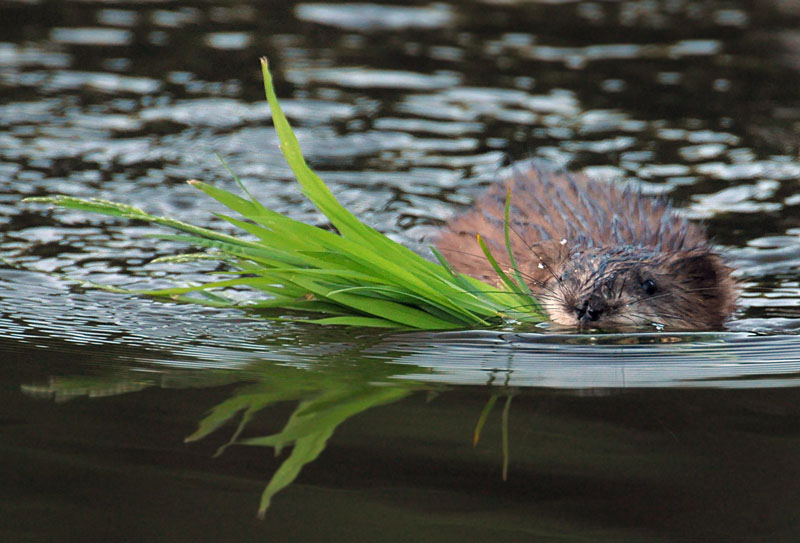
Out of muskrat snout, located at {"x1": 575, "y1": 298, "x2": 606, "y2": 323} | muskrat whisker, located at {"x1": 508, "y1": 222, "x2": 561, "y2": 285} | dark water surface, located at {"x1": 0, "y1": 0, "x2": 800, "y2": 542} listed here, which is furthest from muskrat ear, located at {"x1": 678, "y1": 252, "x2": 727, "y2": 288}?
muskrat snout, located at {"x1": 575, "y1": 298, "x2": 606, "y2": 323}

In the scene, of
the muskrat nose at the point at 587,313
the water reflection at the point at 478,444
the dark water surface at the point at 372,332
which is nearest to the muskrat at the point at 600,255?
the muskrat nose at the point at 587,313

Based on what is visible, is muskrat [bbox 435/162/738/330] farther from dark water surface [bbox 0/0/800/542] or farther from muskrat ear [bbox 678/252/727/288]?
dark water surface [bbox 0/0/800/542]

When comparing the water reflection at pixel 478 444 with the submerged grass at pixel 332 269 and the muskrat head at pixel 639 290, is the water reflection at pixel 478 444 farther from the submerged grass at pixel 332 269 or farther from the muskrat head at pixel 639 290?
the muskrat head at pixel 639 290

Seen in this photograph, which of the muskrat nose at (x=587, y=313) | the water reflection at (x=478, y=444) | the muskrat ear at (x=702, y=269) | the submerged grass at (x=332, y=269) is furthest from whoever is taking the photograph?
the muskrat ear at (x=702, y=269)

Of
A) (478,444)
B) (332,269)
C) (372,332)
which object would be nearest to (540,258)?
(372,332)

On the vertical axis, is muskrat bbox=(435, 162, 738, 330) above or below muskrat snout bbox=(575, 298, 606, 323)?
above

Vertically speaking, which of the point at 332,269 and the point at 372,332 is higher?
the point at 332,269

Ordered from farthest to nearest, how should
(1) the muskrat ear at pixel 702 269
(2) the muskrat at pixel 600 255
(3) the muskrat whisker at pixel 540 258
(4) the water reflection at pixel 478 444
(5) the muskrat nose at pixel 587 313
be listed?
(1) the muskrat ear at pixel 702 269, (3) the muskrat whisker at pixel 540 258, (2) the muskrat at pixel 600 255, (5) the muskrat nose at pixel 587 313, (4) the water reflection at pixel 478 444

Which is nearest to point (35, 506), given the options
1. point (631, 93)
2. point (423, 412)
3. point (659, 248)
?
point (423, 412)

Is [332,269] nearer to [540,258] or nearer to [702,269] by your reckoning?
[540,258]
